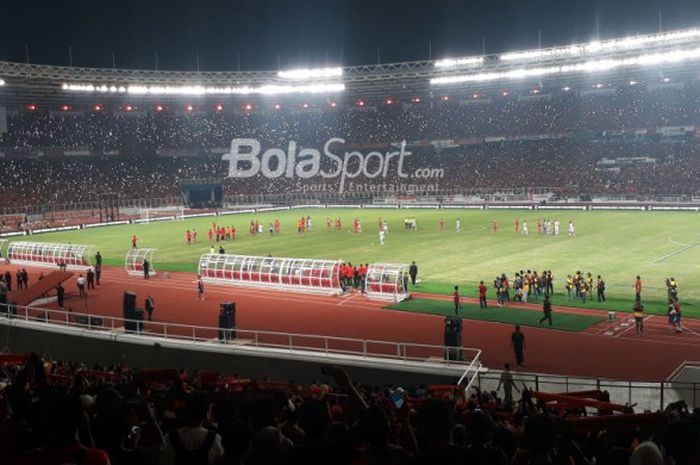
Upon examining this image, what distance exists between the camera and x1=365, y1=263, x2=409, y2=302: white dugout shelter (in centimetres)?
3312

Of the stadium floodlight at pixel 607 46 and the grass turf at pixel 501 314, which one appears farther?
the stadium floodlight at pixel 607 46

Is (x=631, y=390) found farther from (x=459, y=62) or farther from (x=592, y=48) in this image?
(x=459, y=62)

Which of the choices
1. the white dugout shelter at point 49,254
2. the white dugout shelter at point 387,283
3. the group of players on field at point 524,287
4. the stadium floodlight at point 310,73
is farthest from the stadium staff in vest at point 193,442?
the stadium floodlight at point 310,73

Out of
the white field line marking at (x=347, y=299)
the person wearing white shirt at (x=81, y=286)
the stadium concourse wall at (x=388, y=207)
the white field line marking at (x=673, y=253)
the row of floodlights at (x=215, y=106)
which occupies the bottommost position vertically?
the white field line marking at (x=347, y=299)

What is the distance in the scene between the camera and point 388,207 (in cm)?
9212

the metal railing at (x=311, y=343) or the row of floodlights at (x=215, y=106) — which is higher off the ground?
the row of floodlights at (x=215, y=106)

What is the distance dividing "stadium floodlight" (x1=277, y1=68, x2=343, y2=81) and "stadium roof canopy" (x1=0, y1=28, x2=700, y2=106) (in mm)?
134

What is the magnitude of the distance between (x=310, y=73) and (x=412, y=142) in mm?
21148


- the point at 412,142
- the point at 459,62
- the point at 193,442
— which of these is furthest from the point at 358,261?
the point at 412,142

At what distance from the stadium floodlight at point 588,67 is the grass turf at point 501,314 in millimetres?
56449

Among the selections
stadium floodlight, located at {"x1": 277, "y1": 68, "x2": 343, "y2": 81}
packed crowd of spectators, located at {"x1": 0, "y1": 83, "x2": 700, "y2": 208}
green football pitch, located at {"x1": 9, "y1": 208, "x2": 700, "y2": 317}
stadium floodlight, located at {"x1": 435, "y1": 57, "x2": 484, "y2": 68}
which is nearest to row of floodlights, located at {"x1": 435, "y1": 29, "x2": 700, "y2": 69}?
stadium floodlight, located at {"x1": 435, "y1": 57, "x2": 484, "y2": 68}

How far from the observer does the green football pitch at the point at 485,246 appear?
3594 centimetres

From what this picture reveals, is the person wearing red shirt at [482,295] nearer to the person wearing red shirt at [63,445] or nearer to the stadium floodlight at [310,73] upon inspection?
the person wearing red shirt at [63,445]

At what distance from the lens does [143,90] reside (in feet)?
278
